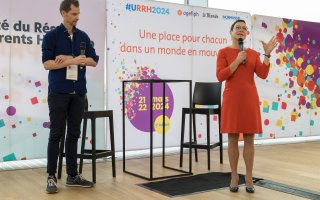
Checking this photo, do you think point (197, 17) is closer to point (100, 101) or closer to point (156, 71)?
point (156, 71)

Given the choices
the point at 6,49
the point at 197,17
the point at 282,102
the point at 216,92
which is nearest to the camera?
the point at 6,49

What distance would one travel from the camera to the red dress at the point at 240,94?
2904 millimetres

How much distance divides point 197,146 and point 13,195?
1.91 m

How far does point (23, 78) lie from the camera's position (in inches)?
162

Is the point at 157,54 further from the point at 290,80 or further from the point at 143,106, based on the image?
the point at 290,80

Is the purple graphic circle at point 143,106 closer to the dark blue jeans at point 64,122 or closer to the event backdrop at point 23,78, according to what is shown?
the event backdrop at point 23,78

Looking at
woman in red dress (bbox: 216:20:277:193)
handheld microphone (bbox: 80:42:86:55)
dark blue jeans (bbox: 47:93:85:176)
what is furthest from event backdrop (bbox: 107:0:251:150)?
woman in red dress (bbox: 216:20:277:193)

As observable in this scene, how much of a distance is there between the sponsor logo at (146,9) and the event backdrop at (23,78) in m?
0.89

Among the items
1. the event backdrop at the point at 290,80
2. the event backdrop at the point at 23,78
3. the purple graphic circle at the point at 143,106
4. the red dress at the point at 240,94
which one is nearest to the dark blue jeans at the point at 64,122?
the event backdrop at the point at 23,78

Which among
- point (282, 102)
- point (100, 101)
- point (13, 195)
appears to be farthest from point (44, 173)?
point (282, 102)

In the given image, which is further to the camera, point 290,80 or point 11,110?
point 290,80

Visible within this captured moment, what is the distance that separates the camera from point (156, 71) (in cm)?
495

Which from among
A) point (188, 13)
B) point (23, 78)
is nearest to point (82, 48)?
point (23, 78)

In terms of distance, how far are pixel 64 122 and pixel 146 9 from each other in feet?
7.44
